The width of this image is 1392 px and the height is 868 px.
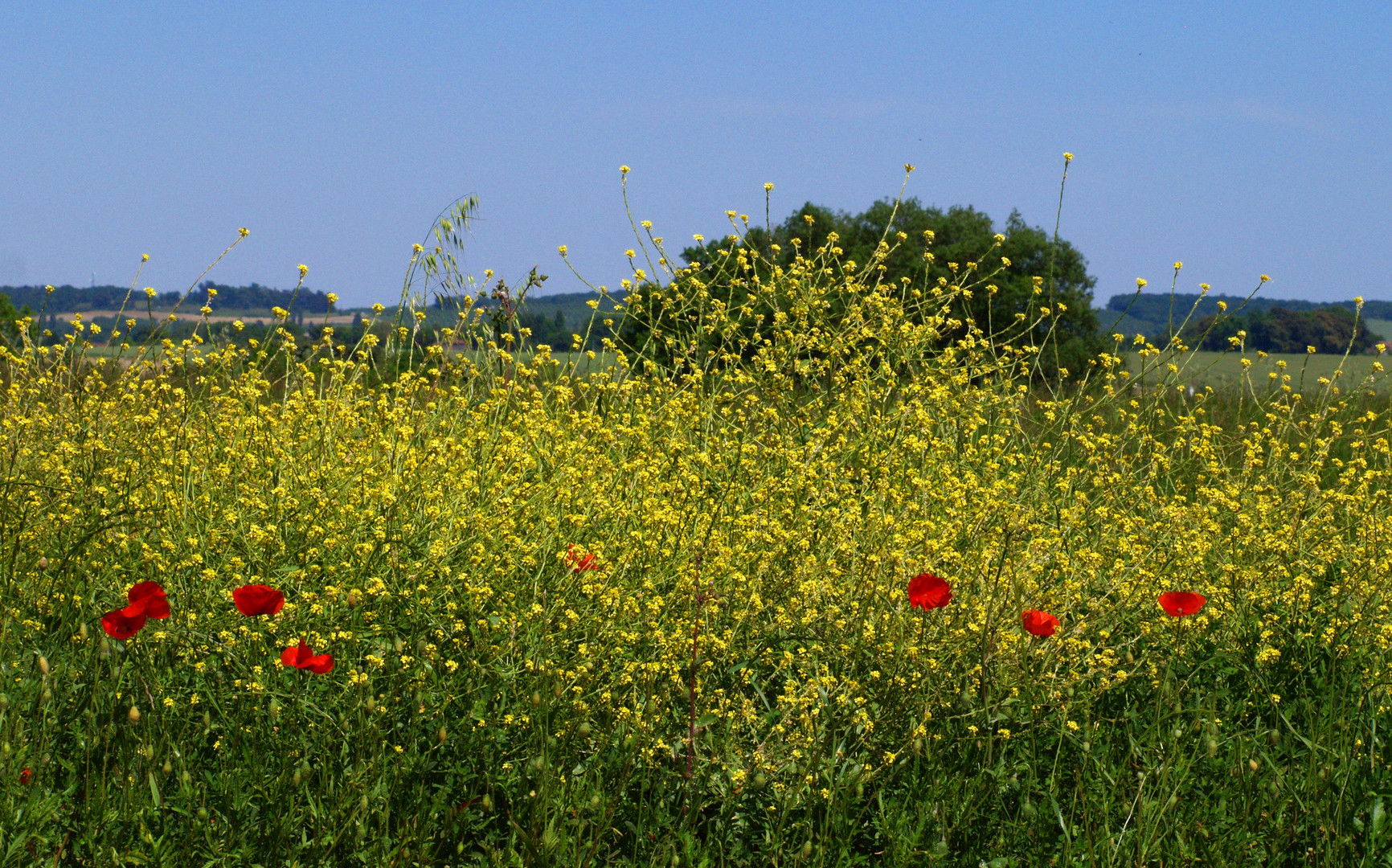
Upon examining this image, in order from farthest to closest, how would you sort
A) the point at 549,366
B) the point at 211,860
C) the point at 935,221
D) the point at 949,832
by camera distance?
the point at 935,221, the point at 549,366, the point at 949,832, the point at 211,860

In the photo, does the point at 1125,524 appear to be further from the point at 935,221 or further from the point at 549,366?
the point at 935,221

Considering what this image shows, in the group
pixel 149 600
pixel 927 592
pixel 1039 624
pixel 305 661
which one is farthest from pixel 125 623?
pixel 1039 624

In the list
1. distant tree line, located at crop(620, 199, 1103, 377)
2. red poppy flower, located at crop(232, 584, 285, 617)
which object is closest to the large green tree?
distant tree line, located at crop(620, 199, 1103, 377)

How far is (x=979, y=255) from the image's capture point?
44.7ft

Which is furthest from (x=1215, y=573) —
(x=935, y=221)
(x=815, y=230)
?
(x=935, y=221)

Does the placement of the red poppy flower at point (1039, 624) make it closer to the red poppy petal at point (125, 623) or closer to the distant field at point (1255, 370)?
the red poppy petal at point (125, 623)

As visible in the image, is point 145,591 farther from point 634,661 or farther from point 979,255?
point 979,255

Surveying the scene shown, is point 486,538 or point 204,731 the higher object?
point 486,538

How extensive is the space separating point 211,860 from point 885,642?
1647 mm

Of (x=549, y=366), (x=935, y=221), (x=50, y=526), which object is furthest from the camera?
(x=935, y=221)

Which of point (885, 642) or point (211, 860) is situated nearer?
point (211, 860)

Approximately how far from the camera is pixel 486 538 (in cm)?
333

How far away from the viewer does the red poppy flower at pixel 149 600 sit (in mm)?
2104

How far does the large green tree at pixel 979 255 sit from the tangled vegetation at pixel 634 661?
6.67 metres
